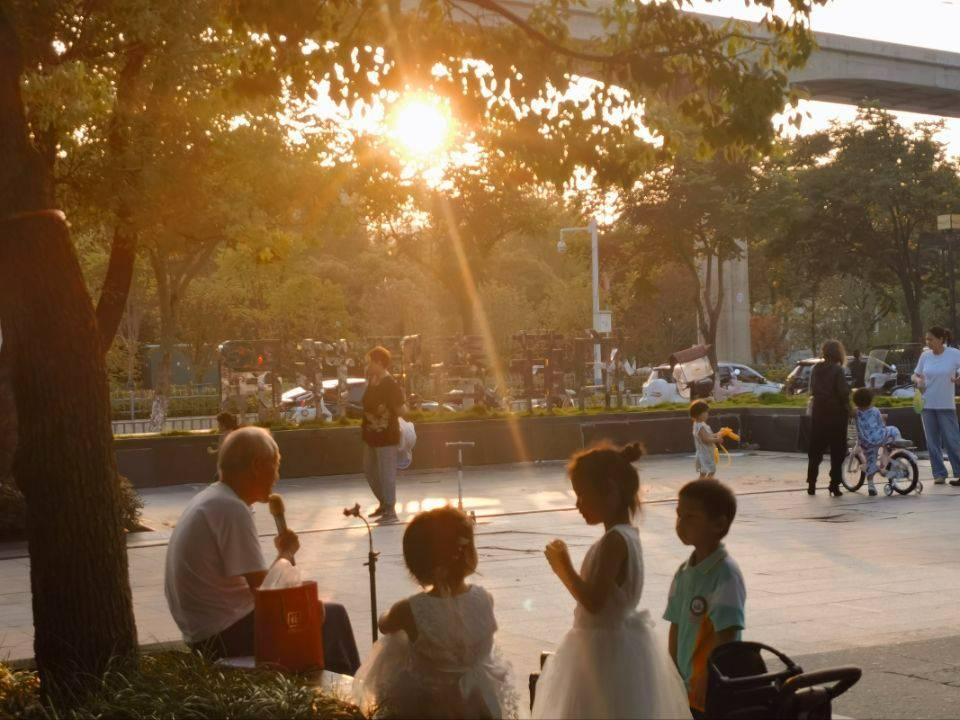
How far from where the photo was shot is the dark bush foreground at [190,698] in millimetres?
5332

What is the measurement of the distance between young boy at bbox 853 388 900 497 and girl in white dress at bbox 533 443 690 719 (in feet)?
43.4

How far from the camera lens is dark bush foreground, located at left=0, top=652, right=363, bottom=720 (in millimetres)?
5332

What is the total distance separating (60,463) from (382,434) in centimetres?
1002

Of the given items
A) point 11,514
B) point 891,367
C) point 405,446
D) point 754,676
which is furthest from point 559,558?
point 891,367

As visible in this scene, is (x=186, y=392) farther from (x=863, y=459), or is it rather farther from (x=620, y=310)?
(x=863, y=459)

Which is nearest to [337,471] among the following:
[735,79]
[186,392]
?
[735,79]

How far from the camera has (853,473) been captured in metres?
18.9

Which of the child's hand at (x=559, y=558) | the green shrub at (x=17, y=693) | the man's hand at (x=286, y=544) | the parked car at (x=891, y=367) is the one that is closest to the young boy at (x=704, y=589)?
the child's hand at (x=559, y=558)

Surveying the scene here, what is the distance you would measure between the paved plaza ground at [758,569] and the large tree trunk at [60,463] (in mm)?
1355

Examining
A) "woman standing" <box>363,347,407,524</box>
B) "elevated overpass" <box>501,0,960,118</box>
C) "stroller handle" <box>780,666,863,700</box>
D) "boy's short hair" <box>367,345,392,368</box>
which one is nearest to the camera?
"stroller handle" <box>780,666,863,700</box>

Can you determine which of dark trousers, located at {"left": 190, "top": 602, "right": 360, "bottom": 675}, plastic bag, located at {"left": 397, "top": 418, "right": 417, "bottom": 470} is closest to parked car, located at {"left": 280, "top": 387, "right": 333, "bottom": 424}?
plastic bag, located at {"left": 397, "top": 418, "right": 417, "bottom": 470}

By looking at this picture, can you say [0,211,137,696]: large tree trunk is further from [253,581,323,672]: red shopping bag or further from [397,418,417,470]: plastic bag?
[397,418,417,470]: plastic bag

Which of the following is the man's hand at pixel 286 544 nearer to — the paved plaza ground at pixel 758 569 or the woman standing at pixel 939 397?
the paved plaza ground at pixel 758 569

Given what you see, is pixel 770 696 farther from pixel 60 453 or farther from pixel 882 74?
pixel 882 74
